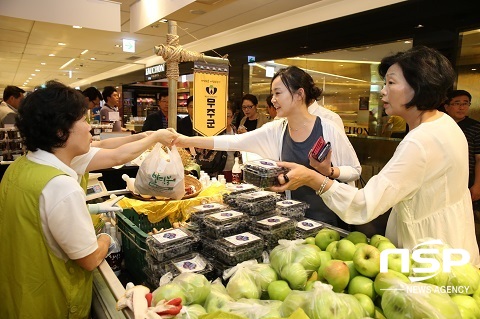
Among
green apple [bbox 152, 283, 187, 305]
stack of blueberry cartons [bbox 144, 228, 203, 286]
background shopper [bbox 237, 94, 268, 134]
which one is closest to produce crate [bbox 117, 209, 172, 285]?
stack of blueberry cartons [bbox 144, 228, 203, 286]

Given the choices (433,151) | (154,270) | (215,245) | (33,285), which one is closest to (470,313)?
(433,151)

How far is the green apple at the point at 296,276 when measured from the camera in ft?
3.89

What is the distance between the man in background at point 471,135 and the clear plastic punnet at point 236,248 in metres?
3.00

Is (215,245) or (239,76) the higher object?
(239,76)

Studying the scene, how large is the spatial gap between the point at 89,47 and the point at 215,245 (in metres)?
9.14

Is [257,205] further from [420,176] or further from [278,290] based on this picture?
[420,176]

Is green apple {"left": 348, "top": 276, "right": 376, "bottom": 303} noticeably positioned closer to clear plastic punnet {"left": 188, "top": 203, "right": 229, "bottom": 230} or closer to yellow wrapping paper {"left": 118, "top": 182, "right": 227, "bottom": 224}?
clear plastic punnet {"left": 188, "top": 203, "right": 229, "bottom": 230}

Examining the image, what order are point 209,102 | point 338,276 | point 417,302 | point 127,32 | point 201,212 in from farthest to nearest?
point 127,32 < point 209,102 < point 201,212 < point 338,276 < point 417,302

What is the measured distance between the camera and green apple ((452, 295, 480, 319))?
104 centimetres

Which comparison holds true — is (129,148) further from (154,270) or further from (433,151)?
(433,151)

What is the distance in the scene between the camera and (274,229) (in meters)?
1.50

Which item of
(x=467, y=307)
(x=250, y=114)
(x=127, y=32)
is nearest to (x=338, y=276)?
(x=467, y=307)

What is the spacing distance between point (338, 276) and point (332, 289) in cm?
5

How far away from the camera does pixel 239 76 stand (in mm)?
7930
